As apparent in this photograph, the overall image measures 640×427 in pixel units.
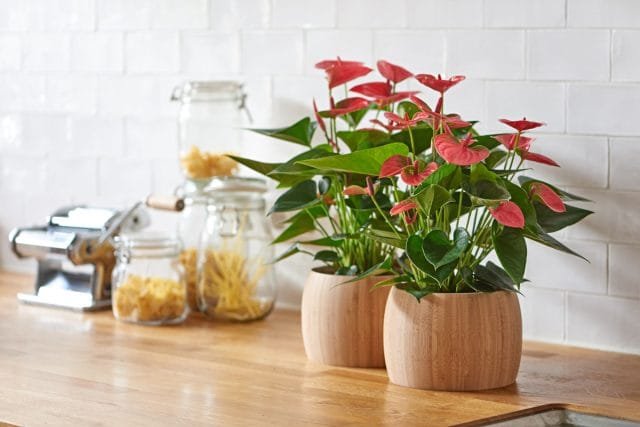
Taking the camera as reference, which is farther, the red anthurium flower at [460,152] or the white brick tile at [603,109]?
the white brick tile at [603,109]

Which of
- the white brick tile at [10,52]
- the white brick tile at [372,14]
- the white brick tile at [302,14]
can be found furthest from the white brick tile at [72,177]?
the white brick tile at [372,14]

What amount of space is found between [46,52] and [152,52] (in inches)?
13.1

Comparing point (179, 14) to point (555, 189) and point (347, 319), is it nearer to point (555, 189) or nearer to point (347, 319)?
point (347, 319)

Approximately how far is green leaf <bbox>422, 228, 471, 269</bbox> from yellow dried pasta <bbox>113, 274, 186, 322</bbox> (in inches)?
27.7

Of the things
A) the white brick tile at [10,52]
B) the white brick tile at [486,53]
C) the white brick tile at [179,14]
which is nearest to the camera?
the white brick tile at [486,53]

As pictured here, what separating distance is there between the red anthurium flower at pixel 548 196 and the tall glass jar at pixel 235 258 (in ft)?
2.28

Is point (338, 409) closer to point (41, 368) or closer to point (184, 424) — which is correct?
point (184, 424)

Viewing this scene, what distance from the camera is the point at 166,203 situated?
2.13 metres

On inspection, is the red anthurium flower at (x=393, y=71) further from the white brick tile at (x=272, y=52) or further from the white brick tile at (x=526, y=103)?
the white brick tile at (x=272, y=52)

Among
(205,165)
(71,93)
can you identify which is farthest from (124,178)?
(205,165)

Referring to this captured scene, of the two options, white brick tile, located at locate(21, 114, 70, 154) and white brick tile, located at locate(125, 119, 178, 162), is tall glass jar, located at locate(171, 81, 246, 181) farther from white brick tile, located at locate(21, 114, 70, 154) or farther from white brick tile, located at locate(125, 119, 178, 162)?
white brick tile, located at locate(21, 114, 70, 154)

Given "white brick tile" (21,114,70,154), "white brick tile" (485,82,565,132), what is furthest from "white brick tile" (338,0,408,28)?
"white brick tile" (21,114,70,154)

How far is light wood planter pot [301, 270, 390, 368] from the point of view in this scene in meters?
1.74

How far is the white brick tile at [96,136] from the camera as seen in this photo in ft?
8.16
